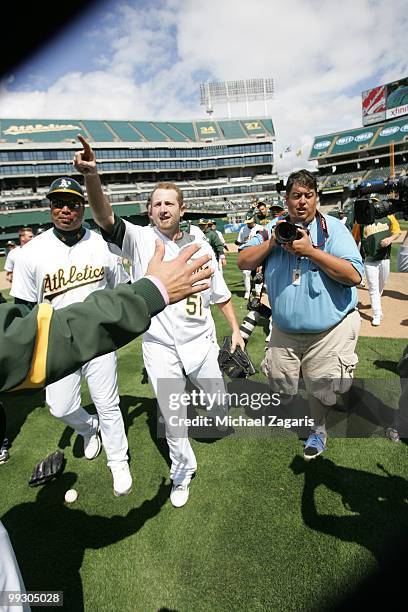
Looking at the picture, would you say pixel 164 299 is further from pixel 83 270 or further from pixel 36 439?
pixel 36 439

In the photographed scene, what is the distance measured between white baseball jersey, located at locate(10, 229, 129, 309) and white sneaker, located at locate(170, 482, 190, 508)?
1.73m

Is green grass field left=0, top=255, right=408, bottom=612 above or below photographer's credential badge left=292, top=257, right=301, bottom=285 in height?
below

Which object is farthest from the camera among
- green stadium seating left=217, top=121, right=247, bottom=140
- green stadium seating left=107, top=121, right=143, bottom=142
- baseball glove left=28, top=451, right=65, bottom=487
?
green stadium seating left=217, top=121, right=247, bottom=140

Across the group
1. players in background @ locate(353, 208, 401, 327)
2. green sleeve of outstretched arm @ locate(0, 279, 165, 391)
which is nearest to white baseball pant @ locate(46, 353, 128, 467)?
green sleeve of outstretched arm @ locate(0, 279, 165, 391)

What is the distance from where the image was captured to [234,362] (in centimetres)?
419

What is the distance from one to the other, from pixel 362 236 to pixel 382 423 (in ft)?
12.1

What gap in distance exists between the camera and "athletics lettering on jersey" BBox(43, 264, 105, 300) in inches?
114

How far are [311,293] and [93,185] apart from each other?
1.68m

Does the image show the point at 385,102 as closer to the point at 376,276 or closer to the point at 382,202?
the point at 376,276

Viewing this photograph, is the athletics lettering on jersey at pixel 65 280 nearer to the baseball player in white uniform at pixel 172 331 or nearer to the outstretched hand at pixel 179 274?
the baseball player in white uniform at pixel 172 331

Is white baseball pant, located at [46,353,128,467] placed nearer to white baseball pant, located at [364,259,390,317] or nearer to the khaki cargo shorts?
the khaki cargo shorts

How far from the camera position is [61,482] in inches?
123

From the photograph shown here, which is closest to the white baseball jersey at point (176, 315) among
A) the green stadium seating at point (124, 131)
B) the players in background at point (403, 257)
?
the players in background at point (403, 257)

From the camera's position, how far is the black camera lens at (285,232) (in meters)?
2.30
